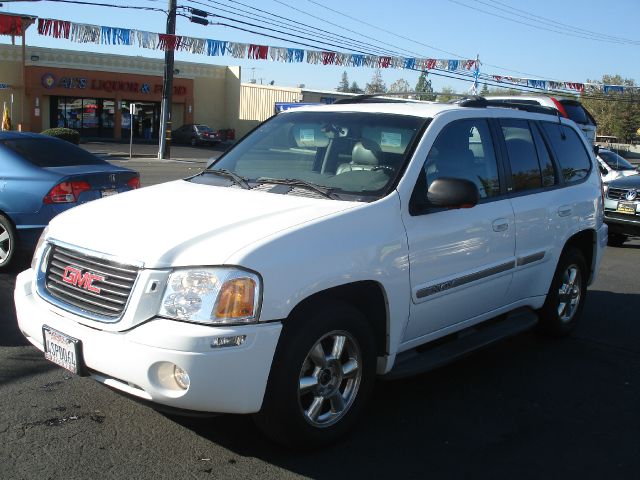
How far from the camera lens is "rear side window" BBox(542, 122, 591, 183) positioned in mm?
5963

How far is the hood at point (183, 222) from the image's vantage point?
3469 mm

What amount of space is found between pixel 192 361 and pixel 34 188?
4.79m

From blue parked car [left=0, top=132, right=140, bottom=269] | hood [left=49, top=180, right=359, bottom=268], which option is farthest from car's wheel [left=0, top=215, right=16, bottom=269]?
hood [left=49, top=180, right=359, bottom=268]

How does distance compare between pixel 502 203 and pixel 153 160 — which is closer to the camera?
pixel 502 203

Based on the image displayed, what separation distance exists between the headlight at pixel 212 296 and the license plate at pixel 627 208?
32.3ft

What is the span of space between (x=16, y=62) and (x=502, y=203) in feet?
146

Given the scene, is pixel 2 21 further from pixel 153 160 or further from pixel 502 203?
pixel 502 203

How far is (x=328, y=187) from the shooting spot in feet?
14.4

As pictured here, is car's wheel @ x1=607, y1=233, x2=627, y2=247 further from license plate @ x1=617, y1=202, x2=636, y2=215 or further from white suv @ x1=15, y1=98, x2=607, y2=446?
white suv @ x1=15, y1=98, x2=607, y2=446

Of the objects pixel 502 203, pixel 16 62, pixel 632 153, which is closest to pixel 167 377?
pixel 502 203

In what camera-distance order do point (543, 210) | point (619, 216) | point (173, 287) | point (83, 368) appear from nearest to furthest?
1. point (173, 287)
2. point (83, 368)
3. point (543, 210)
4. point (619, 216)

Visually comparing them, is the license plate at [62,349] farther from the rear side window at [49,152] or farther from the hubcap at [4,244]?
the rear side window at [49,152]

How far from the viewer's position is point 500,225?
4910 millimetres

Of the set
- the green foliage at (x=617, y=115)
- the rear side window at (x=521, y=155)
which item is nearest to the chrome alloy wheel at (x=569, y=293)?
the rear side window at (x=521, y=155)
